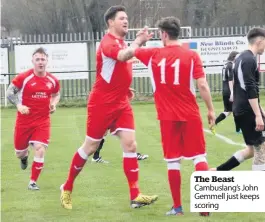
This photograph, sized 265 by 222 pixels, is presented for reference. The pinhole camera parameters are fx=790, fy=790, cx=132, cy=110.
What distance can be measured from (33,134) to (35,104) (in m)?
0.43

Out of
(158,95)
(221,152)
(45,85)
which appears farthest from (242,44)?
(158,95)

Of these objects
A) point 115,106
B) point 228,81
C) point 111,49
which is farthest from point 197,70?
point 228,81

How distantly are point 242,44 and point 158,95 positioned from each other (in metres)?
20.8

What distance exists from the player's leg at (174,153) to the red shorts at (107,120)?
811 millimetres

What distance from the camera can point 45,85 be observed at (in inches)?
440

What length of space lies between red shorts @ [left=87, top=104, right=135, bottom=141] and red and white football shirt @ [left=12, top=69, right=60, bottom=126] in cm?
182

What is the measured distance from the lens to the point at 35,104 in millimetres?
11164

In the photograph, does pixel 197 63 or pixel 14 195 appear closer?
pixel 197 63

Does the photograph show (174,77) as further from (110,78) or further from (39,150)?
(39,150)

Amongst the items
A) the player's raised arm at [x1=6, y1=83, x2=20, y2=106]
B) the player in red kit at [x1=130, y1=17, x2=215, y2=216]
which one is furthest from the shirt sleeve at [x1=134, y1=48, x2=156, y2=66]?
the player's raised arm at [x1=6, y1=83, x2=20, y2=106]

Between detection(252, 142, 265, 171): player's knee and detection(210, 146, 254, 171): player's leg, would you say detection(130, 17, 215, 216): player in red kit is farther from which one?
detection(210, 146, 254, 171): player's leg

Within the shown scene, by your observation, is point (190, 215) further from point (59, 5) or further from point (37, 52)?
point (59, 5)

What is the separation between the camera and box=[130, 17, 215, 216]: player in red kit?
27.9 feet

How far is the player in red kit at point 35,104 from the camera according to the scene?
11.0 meters
